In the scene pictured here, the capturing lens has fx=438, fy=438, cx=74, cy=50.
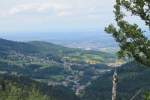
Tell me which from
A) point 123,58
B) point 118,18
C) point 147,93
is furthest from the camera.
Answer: point 118,18

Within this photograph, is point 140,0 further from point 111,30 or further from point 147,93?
point 147,93

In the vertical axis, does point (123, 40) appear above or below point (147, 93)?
above

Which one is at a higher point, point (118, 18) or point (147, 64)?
point (118, 18)

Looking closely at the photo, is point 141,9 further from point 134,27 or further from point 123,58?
point 123,58

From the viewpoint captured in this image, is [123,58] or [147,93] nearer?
[147,93]

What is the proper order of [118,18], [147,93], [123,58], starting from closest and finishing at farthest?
[147,93] < [123,58] < [118,18]

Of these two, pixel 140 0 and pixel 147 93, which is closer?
pixel 147 93

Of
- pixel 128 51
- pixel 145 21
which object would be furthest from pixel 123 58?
pixel 145 21

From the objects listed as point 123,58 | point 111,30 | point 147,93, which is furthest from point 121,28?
point 147,93

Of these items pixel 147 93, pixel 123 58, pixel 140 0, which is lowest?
pixel 147 93
